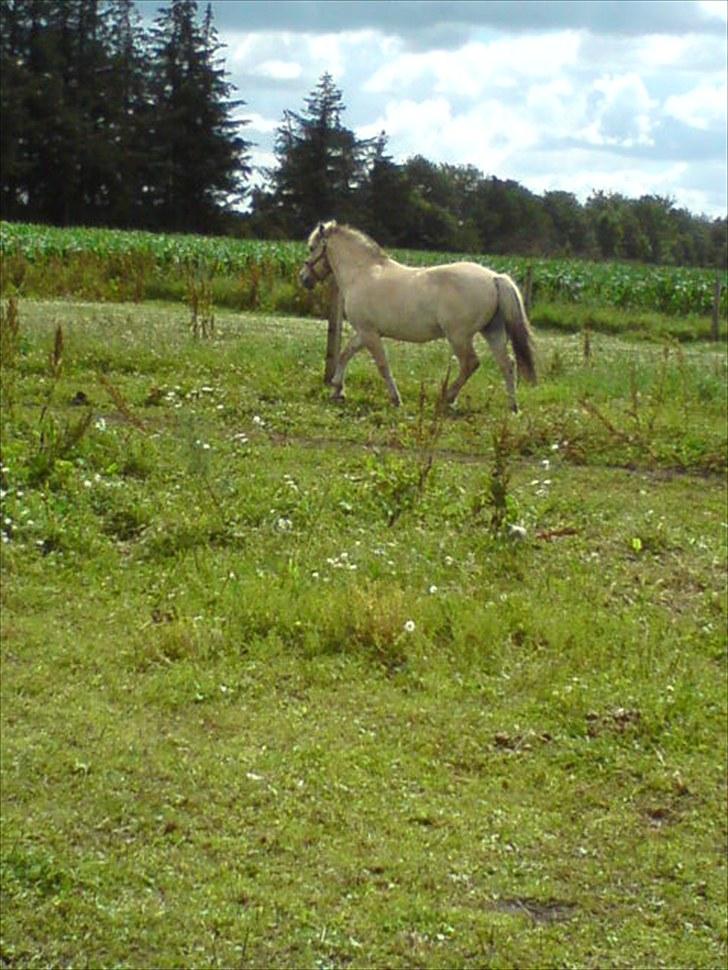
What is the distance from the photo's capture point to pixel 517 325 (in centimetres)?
1288

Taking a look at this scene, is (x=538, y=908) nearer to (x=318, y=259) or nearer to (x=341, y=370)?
(x=341, y=370)

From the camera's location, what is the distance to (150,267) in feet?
82.3

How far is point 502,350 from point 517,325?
11.3 inches

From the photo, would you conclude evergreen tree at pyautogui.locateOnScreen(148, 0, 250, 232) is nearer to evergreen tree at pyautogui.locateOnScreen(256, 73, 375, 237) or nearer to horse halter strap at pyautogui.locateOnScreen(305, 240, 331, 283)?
evergreen tree at pyautogui.locateOnScreen(256, 73, 375, 237)

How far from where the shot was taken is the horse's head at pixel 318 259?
13.7m

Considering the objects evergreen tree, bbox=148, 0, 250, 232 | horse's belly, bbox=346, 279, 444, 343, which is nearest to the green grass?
horse's belly, bbox=346, 279, 444, 343

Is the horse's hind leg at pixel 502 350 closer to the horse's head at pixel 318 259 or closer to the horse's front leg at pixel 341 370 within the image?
the horse's front leg at pixel 341 370

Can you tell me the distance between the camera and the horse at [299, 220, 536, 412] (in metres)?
12.8

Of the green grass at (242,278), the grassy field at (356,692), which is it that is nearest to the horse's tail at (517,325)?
the grassy field at (356,692)

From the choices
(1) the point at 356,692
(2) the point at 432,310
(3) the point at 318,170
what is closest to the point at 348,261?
(2) the point at 432,310

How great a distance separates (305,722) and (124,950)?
1983 mm

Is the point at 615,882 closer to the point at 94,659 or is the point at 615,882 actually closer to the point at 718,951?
the point at 718,951

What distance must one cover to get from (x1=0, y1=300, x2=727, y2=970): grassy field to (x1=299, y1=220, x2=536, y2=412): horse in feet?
4.20

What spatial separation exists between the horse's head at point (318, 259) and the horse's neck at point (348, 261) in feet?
0.60
